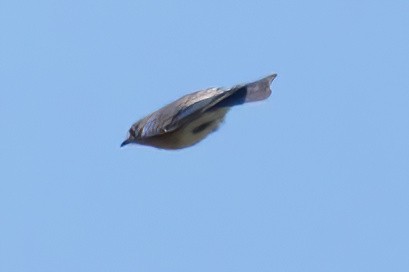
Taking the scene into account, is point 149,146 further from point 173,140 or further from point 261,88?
point 261,88

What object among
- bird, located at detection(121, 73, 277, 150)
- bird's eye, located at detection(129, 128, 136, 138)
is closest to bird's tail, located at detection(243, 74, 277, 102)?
bird, located at detection(121, 73, 277, 150)

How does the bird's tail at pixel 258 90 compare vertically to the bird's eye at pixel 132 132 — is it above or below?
below

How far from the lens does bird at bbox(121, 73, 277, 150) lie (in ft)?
4.86

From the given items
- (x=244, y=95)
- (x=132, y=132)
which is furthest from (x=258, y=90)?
(x=132, y=132)

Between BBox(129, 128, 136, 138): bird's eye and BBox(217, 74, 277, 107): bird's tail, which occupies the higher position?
BBox(129, 128, 136, 138): bird's eye

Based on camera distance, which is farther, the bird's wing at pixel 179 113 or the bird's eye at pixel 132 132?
the bird's eye at pixel 132 132

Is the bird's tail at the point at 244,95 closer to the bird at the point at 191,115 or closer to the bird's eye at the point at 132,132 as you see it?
the bird at the point at 191,115

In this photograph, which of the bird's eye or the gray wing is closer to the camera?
the gray wing

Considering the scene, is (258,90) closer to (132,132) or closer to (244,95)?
(244,95)

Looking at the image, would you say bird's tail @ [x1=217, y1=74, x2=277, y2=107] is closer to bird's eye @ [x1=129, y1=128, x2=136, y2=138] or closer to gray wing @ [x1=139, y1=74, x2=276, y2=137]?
gray wing @ [x1=139, y1=74, x2=276, y2=137]

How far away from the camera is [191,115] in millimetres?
1487

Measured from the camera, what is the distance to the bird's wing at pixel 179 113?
1.47 m

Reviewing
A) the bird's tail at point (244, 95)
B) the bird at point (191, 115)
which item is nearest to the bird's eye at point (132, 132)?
the bird at point (191, 115)

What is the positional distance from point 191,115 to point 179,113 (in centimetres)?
2
